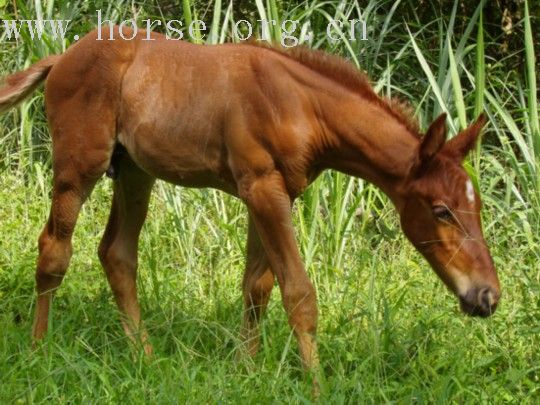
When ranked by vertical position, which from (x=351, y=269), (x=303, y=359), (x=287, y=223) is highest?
(x=287, y=223)

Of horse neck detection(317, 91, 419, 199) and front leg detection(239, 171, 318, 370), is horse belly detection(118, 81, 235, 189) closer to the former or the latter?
front leg detection(239, 171, 318, 370)

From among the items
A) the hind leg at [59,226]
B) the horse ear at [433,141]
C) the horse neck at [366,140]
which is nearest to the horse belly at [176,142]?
the hind leg at [59,226]

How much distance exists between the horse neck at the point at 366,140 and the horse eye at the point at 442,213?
227 millimetres

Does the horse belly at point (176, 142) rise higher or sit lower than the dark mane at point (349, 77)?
lower

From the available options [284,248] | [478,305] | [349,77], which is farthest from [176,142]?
[478,305]

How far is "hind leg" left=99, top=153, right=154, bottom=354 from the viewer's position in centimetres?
615

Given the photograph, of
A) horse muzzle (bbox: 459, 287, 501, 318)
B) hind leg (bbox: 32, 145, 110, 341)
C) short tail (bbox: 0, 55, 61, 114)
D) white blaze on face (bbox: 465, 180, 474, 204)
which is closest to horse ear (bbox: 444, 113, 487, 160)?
white blaze on face (bbox: 465, 180, 474, 204)

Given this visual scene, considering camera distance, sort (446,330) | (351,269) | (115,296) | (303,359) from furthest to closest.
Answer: (351,269)
(115,296)
(446,330)
(303,359)

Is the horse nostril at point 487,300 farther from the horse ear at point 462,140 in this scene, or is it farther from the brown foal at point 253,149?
the horse ear at point 462,140

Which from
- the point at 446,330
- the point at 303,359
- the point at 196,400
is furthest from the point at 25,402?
the point at 446,330

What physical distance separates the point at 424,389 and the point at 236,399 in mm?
839

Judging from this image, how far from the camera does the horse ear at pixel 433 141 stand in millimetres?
5133

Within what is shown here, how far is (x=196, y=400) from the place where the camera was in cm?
469

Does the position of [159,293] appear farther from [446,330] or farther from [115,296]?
[446,330]
